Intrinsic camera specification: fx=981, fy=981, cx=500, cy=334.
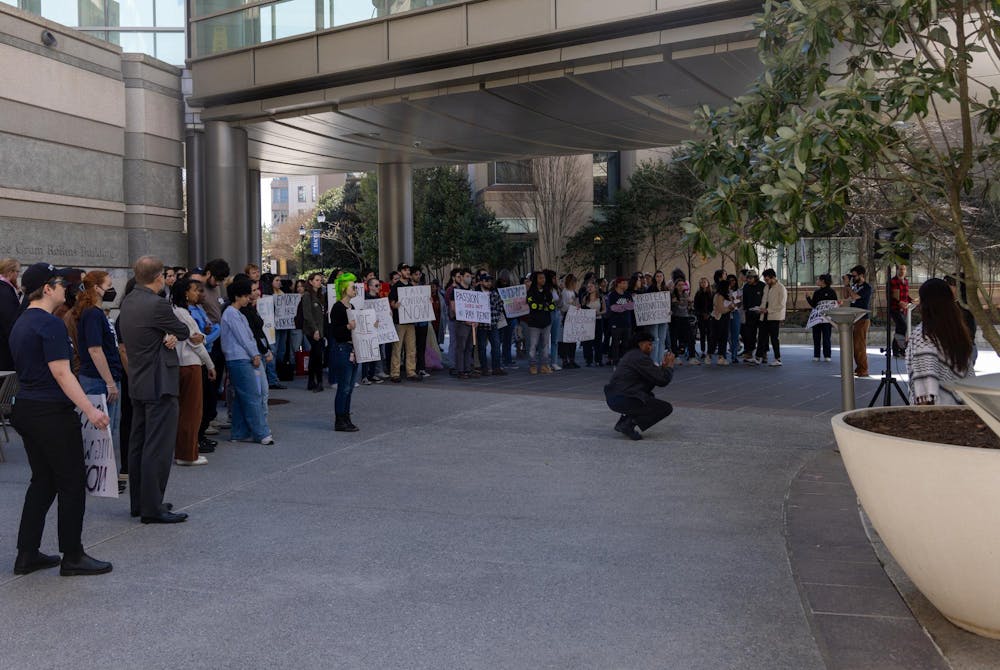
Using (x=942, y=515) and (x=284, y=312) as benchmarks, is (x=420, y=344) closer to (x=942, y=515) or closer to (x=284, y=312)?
(x=284, y=312)

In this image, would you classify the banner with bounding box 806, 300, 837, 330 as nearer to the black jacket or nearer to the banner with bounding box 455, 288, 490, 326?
the banner with bounding box 455, 288, 490, 326

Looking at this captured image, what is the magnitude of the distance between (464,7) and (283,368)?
6.85 m

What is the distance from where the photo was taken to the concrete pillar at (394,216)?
27.6 metres

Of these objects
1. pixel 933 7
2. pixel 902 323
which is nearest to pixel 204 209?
pixel 902 323

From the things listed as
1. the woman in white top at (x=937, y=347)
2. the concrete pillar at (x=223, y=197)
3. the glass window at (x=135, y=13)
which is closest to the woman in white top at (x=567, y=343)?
the concrete pillar at (x=223, y=197)

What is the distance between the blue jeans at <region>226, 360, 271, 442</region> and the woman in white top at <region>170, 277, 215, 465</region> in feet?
2.97

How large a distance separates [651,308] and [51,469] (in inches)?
574

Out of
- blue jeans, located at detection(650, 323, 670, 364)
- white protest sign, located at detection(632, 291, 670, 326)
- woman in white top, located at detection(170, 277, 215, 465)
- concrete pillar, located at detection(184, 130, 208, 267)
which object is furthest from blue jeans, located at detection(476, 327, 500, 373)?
woman in white top, located at detection(170, 277, 215, 465)

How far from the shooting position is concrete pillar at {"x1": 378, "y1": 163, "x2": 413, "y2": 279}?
1088 inches

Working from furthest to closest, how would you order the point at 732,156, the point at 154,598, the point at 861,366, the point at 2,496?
the point at 861,366 < the point at 2,496 < the point at 732,156 < the point at 154,598

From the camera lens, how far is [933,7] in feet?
16.1

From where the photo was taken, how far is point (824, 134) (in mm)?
5168

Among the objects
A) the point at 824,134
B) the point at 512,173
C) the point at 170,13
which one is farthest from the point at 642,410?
the point at 512,173

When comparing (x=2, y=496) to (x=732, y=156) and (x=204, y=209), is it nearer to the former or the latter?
(x=732, y=156)
